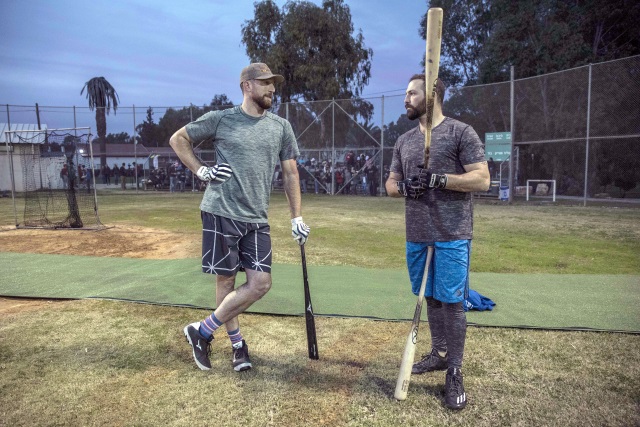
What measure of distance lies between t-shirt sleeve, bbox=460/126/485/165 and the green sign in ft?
49.3

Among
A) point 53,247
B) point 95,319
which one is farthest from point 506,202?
point 95,319

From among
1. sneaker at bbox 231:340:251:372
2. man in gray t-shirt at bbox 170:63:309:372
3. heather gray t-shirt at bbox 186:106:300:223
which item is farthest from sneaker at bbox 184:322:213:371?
heather gray t-shirt at bbox 186:106:300:223

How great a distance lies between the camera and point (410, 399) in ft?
9.76

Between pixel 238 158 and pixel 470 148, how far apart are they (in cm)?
156

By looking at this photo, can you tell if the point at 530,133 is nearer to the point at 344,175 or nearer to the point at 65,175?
the point at 344,175

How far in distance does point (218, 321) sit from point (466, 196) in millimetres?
1923

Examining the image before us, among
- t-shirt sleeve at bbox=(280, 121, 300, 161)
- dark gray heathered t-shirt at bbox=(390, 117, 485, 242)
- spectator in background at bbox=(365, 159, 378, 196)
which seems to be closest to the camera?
dark gray heathered t-shirt at bbox=(390, 117, 485, 242)

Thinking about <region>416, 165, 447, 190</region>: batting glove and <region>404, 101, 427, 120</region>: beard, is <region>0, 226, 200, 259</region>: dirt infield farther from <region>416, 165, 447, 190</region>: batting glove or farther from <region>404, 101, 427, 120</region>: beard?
<region>416, 165, 447, 190</region>: batting glove

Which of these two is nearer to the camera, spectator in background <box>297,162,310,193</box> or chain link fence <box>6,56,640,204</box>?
chain link fence <box>6,56,640,204</box>

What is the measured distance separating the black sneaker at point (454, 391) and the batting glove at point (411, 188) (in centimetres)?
111

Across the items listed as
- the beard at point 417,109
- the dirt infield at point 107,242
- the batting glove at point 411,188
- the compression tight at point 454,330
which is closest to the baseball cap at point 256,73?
the beard at point 417,109

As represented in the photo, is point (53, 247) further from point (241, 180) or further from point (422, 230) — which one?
point (422, 230)

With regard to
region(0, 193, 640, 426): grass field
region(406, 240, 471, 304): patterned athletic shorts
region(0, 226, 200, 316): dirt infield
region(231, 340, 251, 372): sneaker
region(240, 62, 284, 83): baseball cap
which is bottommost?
region(0, 193, 640, 426): grass field

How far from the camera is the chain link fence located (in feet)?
48.5
